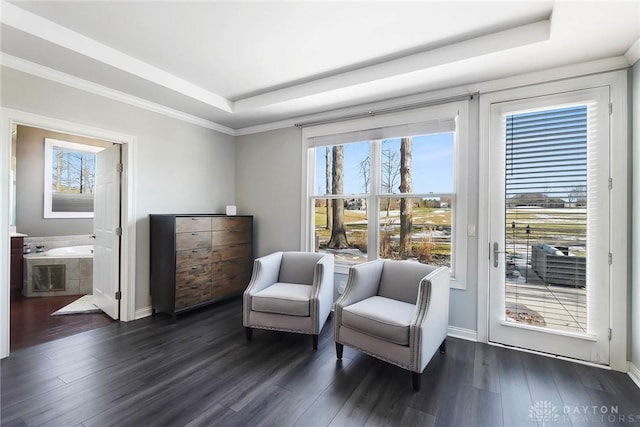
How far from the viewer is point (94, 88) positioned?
9.07 ft

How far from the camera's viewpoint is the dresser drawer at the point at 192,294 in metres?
3.09

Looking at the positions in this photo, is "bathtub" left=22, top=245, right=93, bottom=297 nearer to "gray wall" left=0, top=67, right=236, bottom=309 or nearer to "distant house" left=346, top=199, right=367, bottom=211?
"gray wall" left=0, top=67, right=236, bottom=309

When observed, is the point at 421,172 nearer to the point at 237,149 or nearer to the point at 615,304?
the point at 615,304

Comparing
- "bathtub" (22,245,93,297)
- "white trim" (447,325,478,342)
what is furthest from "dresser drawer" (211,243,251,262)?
"white trim" (447,325,478,342)

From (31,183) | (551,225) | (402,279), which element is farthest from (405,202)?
(31,183)

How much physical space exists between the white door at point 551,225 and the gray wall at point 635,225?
14 cm

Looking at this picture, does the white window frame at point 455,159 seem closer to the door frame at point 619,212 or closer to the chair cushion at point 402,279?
the chair cushion at point 402,279

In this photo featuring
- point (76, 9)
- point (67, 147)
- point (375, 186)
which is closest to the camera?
point (76, 9)

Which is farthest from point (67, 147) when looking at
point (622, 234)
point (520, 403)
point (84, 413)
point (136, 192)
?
point (622, 234)

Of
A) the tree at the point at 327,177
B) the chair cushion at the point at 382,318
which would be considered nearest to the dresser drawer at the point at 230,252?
the tree at the point at 327,177

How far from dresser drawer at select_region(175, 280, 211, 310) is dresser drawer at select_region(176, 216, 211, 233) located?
64 centimetres

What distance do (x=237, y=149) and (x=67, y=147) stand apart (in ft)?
10.1

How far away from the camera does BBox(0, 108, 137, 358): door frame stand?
2258 millimetres

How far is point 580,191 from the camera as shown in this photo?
2316 mm
